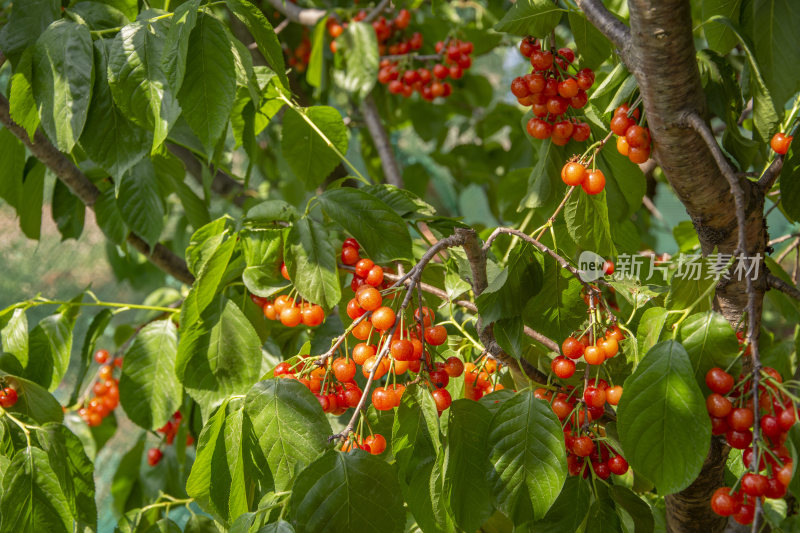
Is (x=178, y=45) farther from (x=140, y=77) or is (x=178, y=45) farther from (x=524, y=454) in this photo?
(x=524, y=454)

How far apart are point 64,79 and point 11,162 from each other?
357 mm

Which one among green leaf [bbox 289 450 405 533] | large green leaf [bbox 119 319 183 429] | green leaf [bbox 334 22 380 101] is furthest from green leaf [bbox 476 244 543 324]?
green leaf [bbox 334 22 380 101]

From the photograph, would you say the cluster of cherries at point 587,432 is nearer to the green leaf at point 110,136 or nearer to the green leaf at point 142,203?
the green leaf at point 110,136

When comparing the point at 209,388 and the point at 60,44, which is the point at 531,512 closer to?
the point at 209,388

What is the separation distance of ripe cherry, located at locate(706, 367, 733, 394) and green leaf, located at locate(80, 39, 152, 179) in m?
0.60

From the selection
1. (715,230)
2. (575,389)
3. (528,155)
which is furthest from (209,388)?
(528,155)

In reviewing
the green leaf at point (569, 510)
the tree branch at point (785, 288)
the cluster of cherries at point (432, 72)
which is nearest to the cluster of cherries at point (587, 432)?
the green leaf at point (569, 510)

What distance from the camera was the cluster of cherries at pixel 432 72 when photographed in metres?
1.60

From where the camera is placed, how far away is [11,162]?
970 millimetres

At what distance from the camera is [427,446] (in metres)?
0.53

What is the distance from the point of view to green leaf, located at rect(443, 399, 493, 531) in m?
0.53

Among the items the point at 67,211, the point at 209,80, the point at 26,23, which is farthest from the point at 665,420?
the point at 67,211

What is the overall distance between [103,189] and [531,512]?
87 cm

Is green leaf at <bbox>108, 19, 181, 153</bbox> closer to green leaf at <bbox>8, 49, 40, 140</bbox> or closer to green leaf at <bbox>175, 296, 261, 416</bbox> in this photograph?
green leaf at <bbox>8, 49, 40, 140</bbox>
